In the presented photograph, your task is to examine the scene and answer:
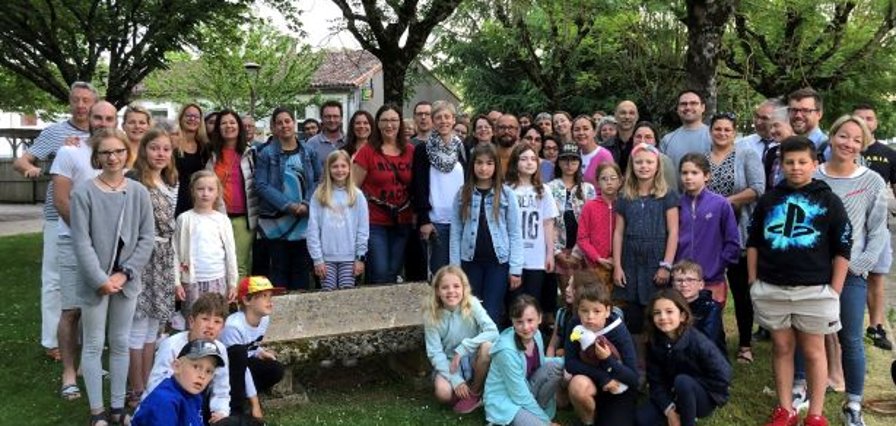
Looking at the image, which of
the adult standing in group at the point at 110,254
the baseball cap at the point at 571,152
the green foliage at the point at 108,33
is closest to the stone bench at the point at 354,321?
the adult standing in group at the point at 110,254

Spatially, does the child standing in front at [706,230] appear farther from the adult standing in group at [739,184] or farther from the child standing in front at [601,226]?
the child standing in front at [601,226]

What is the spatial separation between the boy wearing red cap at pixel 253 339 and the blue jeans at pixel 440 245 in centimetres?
179

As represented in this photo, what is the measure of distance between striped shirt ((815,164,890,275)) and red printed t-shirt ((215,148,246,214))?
14.5ft

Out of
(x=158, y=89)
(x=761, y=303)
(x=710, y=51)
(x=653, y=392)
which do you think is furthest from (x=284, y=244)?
(x=158, y=89)

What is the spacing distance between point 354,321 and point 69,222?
7.44 ft

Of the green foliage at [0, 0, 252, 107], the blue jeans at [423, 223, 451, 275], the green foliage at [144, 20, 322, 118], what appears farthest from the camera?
the green foliage at [144, 20, 322, 118]

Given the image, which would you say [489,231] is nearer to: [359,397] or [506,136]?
[506,136]

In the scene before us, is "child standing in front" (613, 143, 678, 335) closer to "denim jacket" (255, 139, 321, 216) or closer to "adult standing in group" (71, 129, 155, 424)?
"denim jacket" (255, 139, 321, 216)

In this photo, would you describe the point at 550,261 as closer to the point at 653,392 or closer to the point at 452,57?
the point at 653,392

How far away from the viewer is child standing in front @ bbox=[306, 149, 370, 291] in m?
5.78

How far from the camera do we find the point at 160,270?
15.3ft

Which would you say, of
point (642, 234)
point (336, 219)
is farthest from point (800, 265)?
point (336, 219)

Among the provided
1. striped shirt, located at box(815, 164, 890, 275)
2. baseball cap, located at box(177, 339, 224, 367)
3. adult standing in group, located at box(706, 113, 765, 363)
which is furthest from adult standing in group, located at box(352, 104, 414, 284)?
striped shirt, located at box(815, 164, 890, 275)

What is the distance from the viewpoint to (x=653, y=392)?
4465mm
